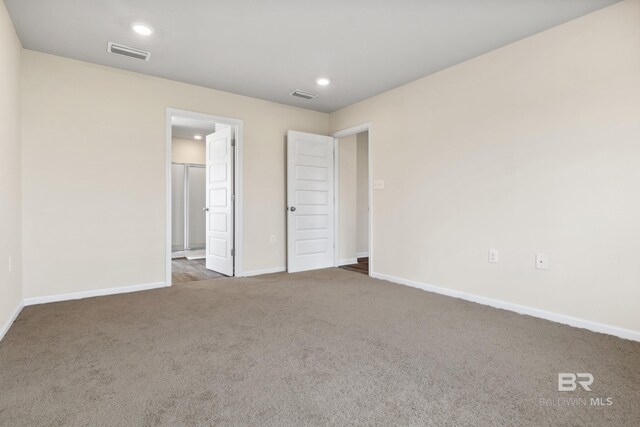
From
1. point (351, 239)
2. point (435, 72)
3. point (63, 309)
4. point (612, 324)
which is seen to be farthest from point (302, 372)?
point (351, 239)

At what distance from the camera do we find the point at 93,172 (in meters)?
3.49

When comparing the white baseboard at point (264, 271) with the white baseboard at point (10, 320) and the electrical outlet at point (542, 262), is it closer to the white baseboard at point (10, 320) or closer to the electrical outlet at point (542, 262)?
the white baseboard at point (10, 320)

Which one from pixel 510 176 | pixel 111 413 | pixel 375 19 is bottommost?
pixel 111 413

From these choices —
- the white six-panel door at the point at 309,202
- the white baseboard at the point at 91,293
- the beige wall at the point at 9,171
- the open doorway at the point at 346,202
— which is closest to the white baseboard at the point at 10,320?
the beige wall at the point at 9,171

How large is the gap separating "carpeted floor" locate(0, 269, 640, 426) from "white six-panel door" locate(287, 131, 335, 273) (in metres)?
1.73

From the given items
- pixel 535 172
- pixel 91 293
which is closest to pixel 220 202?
pixel 91 293

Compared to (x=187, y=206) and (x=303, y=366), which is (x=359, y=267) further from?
(x=187, y=206)

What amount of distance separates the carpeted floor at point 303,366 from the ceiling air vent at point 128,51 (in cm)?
246

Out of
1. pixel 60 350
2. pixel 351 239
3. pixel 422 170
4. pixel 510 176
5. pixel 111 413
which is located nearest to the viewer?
pixel 111 413

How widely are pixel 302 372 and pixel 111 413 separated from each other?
0.94 metres

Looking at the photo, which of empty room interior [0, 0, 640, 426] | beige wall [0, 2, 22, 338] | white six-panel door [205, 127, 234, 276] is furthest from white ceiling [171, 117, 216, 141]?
beige wall [0, 2, 22, 338]

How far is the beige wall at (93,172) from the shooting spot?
3.23 m

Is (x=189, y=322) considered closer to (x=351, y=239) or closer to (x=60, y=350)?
(x=60, y=350)

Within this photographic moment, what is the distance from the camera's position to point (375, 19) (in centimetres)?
264
